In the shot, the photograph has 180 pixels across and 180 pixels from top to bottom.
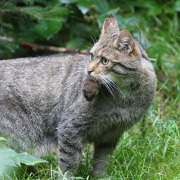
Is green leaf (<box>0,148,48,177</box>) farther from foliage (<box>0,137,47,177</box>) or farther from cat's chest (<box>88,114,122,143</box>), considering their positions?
cat's chest (<box>88,114,122,143</box>)

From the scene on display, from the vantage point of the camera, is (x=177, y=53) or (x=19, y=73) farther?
(x=177, y=53)

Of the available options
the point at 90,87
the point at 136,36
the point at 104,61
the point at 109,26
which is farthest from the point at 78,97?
the point at 136,36

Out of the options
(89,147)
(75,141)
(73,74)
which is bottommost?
(89,147)

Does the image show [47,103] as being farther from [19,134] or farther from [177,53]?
[177,53]

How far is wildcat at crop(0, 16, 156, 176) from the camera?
453 centimetres

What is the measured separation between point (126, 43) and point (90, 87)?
1.45ft

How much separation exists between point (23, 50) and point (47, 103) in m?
2.32

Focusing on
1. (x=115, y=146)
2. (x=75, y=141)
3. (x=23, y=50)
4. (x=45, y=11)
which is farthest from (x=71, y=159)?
(x=23, y=50)

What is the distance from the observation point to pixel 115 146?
5070 millimetres

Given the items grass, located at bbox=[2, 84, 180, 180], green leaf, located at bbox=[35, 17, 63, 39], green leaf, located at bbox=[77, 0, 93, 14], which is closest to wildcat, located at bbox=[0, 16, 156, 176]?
grass, located at bbox=[2, 84, 180, 180]

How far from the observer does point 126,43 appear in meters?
4.50

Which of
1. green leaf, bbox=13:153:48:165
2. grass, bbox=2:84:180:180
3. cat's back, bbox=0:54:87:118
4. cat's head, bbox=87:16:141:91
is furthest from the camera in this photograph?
cat's back, bbox=0:54:87:118

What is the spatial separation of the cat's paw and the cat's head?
10 centimetres

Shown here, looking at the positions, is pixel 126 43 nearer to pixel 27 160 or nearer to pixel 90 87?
pixel 90 87
